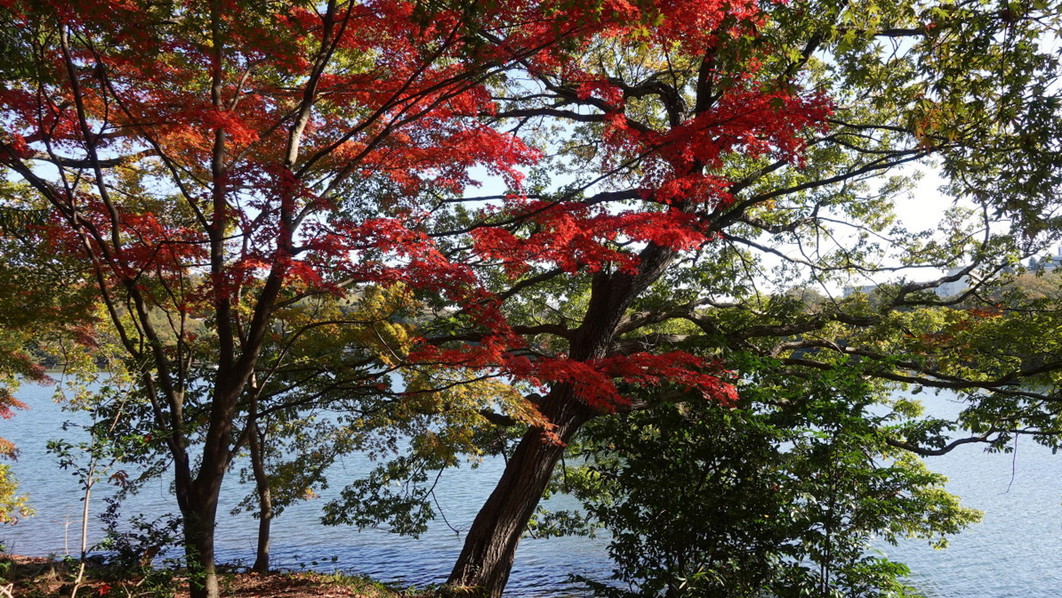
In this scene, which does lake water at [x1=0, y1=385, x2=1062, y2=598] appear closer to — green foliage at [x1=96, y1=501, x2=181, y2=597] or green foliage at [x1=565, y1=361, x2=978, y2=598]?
green foliage at [x1=96, y1=501, x2=181, y2=597]

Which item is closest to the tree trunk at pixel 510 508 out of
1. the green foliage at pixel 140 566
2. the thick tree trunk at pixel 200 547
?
the thick tree trunk at pixel 200 547

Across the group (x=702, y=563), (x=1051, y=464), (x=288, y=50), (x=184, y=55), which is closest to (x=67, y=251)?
(x=184, y=55)

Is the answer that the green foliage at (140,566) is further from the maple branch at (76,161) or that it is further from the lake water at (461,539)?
the lake water at (461,539)

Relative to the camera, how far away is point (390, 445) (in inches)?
356

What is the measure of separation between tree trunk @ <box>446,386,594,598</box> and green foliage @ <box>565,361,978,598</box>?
1.73 ft

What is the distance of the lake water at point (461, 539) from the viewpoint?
11.5 metres

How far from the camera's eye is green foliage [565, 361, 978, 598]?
500 centimetres

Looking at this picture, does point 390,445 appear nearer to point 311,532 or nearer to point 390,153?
point 390,153

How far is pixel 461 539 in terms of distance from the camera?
45.2ft

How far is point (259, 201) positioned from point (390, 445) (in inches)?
219

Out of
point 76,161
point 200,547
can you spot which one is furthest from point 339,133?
point 200,547

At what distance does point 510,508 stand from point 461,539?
26.7 feet

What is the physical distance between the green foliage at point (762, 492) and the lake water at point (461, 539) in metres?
5.97

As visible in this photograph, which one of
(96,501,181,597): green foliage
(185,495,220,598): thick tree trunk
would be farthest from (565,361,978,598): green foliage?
(96,501,181,597): green foliage
